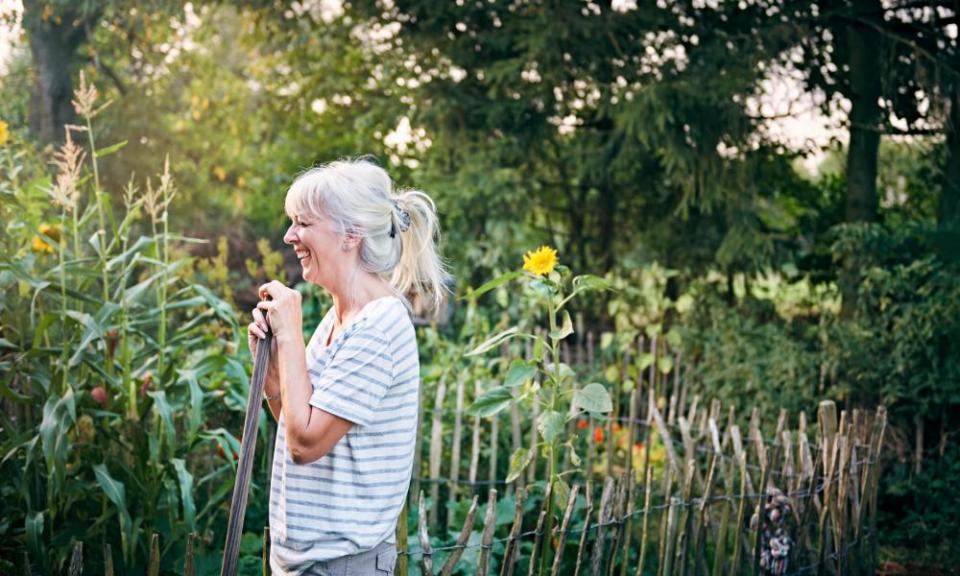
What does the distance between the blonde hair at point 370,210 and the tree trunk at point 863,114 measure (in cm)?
452

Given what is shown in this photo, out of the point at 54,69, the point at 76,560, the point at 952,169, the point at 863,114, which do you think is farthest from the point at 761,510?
the point at 54,69

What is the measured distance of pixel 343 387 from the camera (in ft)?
5.76

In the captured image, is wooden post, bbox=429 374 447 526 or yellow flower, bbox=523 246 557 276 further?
wooden post, bbox=429 374 447 526

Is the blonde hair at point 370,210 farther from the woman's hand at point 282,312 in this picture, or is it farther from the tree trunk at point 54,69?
the tree trunk at point 54,69

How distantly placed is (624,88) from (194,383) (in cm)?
375

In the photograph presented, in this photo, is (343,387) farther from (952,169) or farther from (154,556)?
(952,169)

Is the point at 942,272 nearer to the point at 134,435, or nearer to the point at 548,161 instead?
the point at 548,161

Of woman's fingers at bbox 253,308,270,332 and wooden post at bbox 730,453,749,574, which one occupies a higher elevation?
woman's fingers at bbox 253,308,270,332

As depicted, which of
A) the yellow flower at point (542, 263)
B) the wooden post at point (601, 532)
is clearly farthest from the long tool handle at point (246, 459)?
the wooden post at point (601, 532)

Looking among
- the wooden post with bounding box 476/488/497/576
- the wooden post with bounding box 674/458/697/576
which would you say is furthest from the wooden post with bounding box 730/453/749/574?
the wooden post with bounding box 476/488/497/576

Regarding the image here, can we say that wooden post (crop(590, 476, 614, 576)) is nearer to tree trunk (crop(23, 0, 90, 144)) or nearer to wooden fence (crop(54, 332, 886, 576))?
wooden fence (crop(54, 332, 886, 576))

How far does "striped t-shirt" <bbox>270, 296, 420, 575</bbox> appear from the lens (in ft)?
5.88

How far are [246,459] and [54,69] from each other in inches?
290

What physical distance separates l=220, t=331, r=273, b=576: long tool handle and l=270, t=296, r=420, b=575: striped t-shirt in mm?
73
